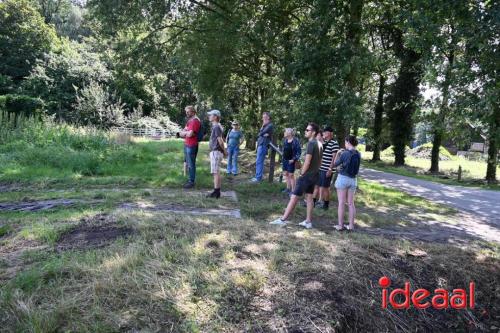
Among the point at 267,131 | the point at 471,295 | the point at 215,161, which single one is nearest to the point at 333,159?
the point at 215,161

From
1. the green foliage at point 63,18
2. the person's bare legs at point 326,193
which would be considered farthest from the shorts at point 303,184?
the green foliage at point 63,18

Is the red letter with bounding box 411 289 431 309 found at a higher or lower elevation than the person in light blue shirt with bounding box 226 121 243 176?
lower

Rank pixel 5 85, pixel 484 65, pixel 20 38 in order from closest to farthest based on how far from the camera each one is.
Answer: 1. pixel 484 65
2. pixel 5 85
3. pixel 20 38

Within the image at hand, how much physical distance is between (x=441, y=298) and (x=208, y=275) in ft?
8.68

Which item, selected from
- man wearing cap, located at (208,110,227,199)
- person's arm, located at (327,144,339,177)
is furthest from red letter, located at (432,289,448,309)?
man wearing cap, located at (208,110,227,199)

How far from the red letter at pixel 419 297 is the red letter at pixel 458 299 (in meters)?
0.29

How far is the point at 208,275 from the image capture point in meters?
3.73

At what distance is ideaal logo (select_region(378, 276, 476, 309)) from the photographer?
402 centimetres

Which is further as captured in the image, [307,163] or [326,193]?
[326,193]

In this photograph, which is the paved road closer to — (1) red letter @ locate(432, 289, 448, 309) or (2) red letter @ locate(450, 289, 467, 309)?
(2) red letter @ locate(450, 289, 467, 309)

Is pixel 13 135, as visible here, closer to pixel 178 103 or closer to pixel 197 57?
pixel 197 57

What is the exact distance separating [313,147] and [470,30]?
2.81m

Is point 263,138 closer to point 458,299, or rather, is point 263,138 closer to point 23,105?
point 458,299

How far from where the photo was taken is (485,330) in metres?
4.03
